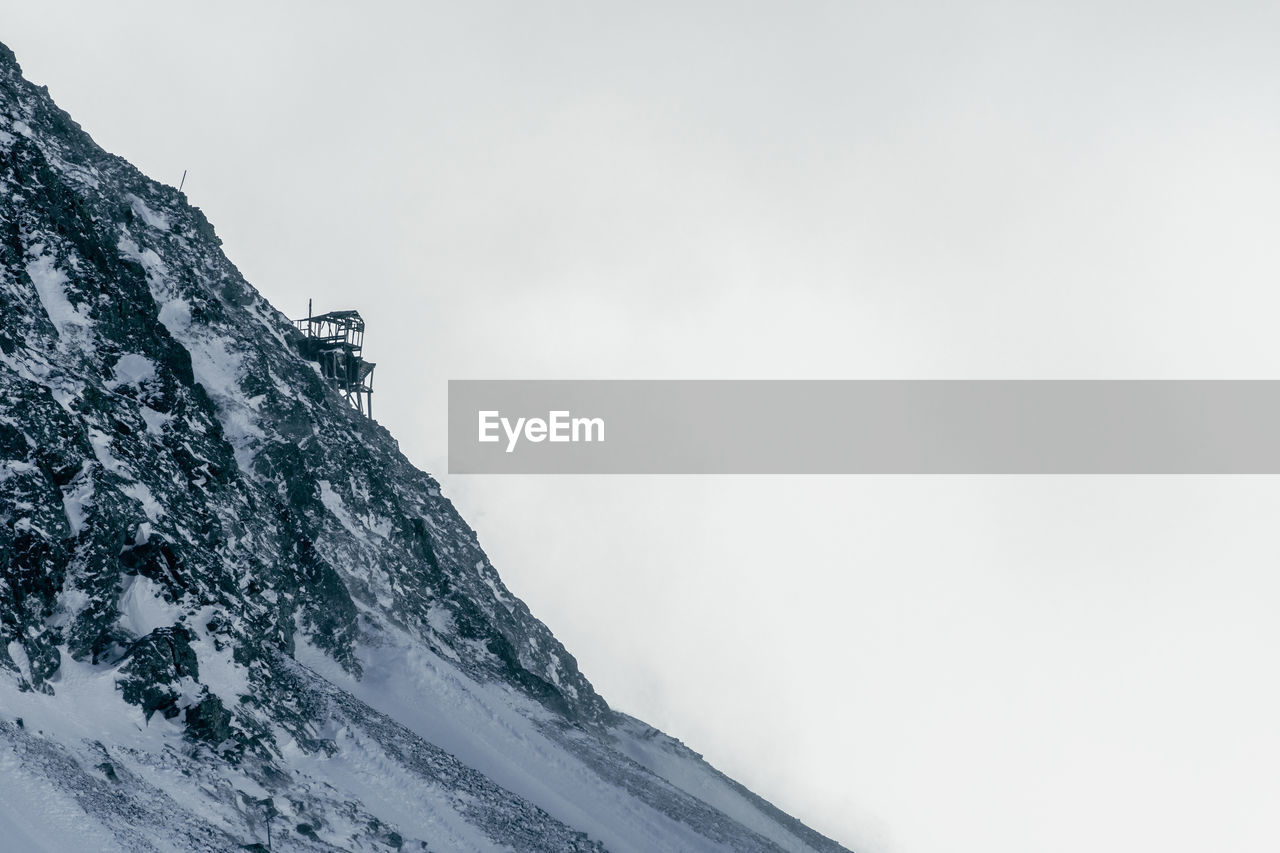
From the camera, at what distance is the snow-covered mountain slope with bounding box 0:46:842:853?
40188 mm

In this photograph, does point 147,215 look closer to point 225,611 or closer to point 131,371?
point 131,371

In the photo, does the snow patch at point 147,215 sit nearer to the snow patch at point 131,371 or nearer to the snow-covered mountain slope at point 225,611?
the snow-covered mountain slope at point 225,611

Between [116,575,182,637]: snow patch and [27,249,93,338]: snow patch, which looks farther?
[27,249,93,338]: snow patch

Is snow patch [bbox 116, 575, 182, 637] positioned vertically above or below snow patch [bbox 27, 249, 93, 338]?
below

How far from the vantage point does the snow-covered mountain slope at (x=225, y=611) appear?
40188mm

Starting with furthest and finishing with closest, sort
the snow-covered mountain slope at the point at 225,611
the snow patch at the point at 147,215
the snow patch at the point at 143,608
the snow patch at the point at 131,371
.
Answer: the snow patch at the point at 147,215
the snow patch at the point at 131,371
the snow patch at the point at 143,608
the snow-covered mountain slope at the point at 225,611

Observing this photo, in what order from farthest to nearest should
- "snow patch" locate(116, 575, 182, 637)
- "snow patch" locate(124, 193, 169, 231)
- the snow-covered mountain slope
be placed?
"snow patch" locate(124, 193, 169, 231) → "snow patch" locate(116, 575, 182, 637) → the snow-covered mountain slope

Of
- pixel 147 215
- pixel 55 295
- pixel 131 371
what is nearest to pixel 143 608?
pixel 131 371

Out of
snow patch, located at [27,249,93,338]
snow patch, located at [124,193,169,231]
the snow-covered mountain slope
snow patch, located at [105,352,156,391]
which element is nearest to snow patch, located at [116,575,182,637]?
the snow-covered mountain slope

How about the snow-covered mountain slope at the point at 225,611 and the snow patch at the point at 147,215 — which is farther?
the snow patch at the point at 147,215

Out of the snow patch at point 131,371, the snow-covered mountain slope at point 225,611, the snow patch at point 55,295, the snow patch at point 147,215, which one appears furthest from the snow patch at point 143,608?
the snow patch at point 147,215

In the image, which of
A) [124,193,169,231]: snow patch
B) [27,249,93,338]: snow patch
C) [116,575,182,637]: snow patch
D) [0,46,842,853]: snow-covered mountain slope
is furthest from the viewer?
[124,193,169,231]: snow patch

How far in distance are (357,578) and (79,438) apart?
22705 mm

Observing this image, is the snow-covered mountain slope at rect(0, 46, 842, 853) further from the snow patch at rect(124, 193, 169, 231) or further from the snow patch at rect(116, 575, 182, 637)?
the snow patch at rect(124, 193, 169, 231)
